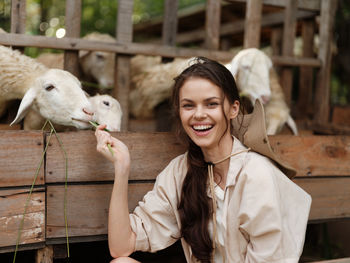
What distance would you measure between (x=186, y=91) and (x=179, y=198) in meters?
0.61

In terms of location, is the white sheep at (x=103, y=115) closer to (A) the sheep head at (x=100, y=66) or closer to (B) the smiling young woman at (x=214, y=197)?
(B) the smiling young woman at (x=214, y=197)

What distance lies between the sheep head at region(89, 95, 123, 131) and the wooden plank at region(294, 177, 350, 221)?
132cm

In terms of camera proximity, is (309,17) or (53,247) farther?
(309,17)

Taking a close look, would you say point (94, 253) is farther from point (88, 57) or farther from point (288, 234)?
point (88, 57)

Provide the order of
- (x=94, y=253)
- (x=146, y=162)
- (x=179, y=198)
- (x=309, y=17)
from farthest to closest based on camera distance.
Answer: (x=309, y=17)
(x=94, y=253)
(x=146, y=162)
(x=179, y=198)

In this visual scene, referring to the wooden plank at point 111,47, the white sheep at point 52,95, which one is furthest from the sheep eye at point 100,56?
the white sheep at point 52,95

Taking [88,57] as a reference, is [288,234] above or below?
below

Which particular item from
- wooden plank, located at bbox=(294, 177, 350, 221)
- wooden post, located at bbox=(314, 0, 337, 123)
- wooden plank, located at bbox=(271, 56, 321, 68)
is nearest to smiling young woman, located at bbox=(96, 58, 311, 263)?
wooden plank, located at bbox=(294, 177, 350, 221)

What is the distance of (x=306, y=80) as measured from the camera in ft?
16.2

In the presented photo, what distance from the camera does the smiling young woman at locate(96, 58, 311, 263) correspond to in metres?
1.99

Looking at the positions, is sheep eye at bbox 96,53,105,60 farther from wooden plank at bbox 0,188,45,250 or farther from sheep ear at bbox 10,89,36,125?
wooden plank at bbox 0,188,45,250

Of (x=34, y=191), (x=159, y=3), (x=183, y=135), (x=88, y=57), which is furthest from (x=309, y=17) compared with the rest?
(x=159, y=3)

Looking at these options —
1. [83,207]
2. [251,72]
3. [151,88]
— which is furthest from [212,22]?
[83,207]

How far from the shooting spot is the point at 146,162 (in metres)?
2.47
